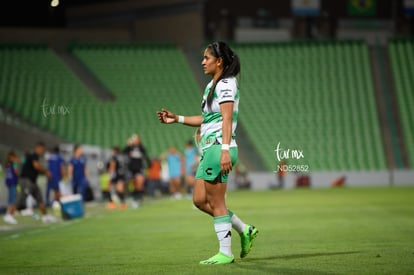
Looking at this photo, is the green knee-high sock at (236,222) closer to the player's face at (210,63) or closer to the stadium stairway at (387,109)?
the player's face at (210,63)

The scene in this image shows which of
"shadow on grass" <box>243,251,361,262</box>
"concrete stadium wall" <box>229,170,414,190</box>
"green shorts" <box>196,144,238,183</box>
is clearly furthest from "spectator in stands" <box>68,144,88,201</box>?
"green shorts" <box>196,144,238,183</box>

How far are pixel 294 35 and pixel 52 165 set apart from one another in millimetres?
28246

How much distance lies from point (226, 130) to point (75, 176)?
66.8ft

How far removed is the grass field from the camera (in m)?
9.88

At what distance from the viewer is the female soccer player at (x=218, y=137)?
9711 millimetres

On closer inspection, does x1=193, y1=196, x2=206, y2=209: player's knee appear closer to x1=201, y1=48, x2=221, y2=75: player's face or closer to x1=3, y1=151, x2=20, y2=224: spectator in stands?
x1=201, y1=48, x2=221, y2=75: player's face

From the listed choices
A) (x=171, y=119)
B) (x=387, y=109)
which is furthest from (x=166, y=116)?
(x=387, y=109)

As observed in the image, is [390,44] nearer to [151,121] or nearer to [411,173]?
[411,173]

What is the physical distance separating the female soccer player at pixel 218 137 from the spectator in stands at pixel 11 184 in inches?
525

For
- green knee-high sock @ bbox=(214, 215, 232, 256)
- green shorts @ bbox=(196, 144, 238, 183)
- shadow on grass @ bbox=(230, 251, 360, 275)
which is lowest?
shadow on grass @ bbox=(230, 251, 360, 275)

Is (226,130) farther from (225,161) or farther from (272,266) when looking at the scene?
(272,266)

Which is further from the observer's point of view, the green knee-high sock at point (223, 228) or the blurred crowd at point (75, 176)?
the blurred crowd at point (75, 176)

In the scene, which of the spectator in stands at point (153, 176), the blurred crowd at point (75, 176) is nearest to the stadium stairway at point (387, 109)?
the blurred crowd at point (75, 176)

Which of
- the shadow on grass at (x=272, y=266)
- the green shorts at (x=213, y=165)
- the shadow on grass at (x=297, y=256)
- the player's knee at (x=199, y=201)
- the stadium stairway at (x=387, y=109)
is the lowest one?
the shadow on grass at (x=272, y=266)
